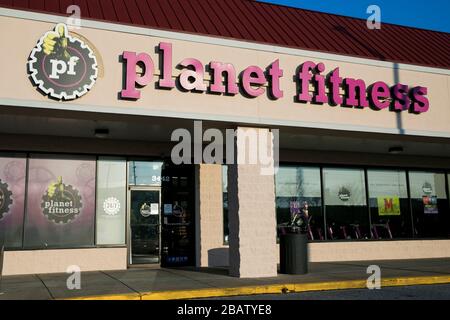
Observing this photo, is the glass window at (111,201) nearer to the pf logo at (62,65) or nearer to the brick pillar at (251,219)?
the brick pillar at (251,219)

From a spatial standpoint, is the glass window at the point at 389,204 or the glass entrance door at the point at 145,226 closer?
A: the glass entrance door at the point at 145,226

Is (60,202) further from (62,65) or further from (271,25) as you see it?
(271,25)

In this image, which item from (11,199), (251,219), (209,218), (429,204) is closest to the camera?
(251,219)

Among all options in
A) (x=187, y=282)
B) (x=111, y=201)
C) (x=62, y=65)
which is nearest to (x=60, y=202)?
(x=111, y=201)

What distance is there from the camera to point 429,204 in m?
19.3

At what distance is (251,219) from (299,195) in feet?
17.7

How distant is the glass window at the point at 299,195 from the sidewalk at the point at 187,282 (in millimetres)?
3463

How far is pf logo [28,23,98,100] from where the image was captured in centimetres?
1053

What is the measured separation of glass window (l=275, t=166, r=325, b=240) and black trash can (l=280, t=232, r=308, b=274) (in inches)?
171

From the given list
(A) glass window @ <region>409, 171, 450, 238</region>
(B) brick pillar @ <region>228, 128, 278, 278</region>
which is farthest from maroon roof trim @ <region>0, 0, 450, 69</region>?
(A) glass window @ <region>409, 171, 450, 238</region>

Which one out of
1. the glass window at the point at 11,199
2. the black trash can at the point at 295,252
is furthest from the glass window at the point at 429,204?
the glass window at the point at 11,199

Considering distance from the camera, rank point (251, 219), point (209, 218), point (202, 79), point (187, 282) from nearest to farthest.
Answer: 1. point (187, 282)
2. point (202, 79)
3. point (251, 219)
4. point (209, 218)

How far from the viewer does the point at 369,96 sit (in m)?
13.6

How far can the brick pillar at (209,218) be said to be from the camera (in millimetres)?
15438
